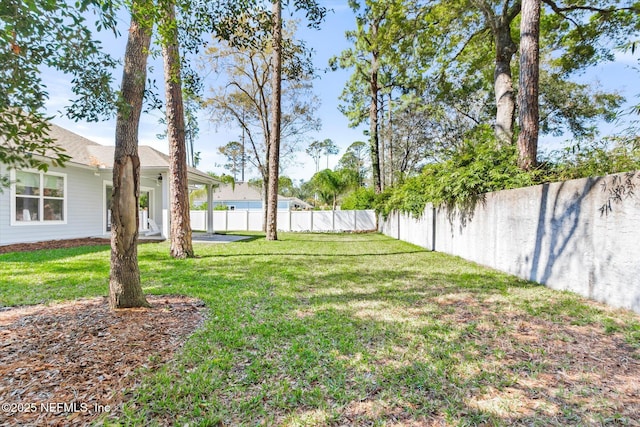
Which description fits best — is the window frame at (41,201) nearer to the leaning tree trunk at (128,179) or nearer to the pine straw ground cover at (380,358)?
the pine straw ground cover at (380,358)

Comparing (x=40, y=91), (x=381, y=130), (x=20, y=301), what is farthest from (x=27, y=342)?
(x=381, y=130)

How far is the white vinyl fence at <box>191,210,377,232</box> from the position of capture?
19.2m

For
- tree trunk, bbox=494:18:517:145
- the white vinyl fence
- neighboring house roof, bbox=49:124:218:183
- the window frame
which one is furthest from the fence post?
the window frame

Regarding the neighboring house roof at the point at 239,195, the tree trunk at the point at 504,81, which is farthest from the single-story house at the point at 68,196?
the neighboring house roof at the point at 239,195

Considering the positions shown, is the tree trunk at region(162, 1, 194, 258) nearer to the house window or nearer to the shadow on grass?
the shadow on grass

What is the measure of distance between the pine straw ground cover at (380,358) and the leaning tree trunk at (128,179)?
74cm

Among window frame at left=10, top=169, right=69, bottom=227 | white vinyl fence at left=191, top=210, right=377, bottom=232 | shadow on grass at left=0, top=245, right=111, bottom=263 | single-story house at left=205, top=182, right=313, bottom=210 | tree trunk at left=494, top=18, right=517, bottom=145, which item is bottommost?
shadow on grass at left=0, top=245, right=111, bottom=263

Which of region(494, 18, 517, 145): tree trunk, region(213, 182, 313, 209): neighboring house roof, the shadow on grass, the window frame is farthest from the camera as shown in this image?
region(213, 182, 313, 209): neighboring house roof

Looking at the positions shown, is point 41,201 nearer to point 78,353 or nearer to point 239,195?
point 78,353

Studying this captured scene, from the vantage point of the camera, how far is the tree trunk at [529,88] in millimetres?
6215

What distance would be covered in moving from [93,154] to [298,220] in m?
11.1

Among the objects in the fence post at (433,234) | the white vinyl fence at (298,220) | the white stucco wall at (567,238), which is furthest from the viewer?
the white vinyl fence at (298,220)

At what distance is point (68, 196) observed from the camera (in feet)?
33.7

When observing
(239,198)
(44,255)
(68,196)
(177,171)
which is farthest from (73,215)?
(239,198)
